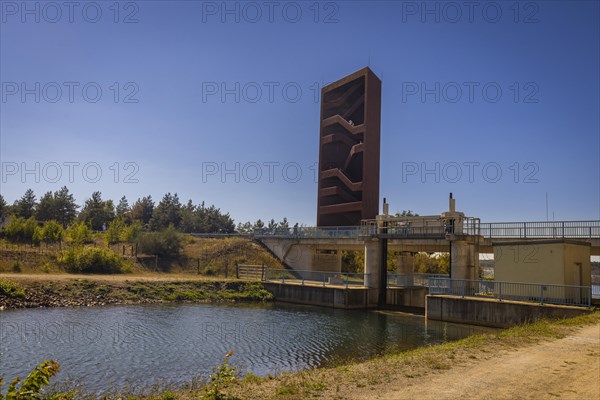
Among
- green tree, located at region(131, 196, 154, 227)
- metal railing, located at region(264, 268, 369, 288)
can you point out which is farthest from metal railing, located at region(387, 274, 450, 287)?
green tree, located at region(131, 196, 154, 227)

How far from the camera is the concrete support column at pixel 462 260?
108 ft

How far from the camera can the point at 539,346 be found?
1570 centimetres

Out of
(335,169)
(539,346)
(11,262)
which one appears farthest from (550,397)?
(335,169)

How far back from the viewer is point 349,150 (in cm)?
6531

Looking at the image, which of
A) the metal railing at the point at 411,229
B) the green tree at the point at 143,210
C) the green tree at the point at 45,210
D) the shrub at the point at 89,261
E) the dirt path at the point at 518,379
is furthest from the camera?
the green tree at the point at 143,210

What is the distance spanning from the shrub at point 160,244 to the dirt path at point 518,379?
152 ft

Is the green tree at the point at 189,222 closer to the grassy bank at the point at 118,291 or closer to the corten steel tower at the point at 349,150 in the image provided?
the corten steel tower at the point at 349,150

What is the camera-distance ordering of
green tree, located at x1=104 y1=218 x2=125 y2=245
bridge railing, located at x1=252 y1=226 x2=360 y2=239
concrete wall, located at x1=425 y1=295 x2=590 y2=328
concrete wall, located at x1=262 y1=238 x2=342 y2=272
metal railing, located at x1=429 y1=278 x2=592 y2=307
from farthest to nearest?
green tree, located at x1=104 y1=218 x2=125 y2=245 < concrete wall, located at x1=262 y1=238 x2=342 y2=272 < bridge railing, located at x1=252 y1=226 x2=360 y2=239 < metal railing, located at x1=429 y1=278 x2=592 y2=307 < concrete wall, located at x1=425 y1=295 x2=590 y2=328

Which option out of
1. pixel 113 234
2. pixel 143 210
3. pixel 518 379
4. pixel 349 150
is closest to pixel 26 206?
pixel 143 210

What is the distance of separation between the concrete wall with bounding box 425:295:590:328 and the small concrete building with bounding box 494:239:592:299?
3.87 feet

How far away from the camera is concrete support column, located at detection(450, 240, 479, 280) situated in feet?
108

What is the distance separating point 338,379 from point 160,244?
4681 cm

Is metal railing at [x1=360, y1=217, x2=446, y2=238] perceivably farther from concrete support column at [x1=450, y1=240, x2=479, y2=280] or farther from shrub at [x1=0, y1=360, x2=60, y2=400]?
shrub at [x1=0, y1=360, x2=60, y2=400]

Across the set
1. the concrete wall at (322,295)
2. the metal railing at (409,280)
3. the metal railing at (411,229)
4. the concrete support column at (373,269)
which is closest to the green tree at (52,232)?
the concrete wall at (322,295)
